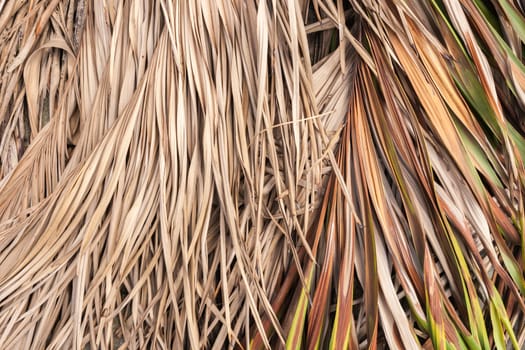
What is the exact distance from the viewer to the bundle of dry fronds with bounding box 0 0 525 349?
856 mm

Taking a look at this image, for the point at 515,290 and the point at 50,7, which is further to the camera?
the point at 50,7

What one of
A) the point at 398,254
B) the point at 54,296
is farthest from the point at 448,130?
the point at 54,296

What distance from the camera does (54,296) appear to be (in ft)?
3.03

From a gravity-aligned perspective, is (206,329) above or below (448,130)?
below

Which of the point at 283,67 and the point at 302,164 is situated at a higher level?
the point at 283,67

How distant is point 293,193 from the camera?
0.85 meters

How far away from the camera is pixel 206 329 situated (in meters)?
0.86

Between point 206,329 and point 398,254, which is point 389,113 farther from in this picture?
point 206,329

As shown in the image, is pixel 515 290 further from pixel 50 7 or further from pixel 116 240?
pixel 50 7

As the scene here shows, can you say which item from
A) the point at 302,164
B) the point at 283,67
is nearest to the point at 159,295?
the point at 302,164

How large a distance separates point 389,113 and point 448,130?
93 millimetres

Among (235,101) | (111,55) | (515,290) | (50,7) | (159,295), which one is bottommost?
(515,290)

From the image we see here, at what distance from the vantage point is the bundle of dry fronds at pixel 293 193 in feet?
2.81

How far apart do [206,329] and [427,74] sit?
518 millimetres
